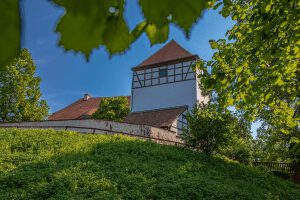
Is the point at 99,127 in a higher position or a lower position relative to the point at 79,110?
lower

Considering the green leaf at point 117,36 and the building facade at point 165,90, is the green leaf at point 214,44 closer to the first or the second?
the green leaf at point 117,36

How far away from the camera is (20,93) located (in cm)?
2967

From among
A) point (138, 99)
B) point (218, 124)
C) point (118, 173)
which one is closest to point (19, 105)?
point (138, 99)

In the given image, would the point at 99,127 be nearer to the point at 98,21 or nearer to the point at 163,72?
the point at 163,72

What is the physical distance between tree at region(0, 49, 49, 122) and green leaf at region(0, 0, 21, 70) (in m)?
29.9

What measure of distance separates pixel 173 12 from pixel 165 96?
95.1 feet

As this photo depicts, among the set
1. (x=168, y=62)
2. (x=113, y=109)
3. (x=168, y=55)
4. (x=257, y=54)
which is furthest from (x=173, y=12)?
(x=113, y=109)

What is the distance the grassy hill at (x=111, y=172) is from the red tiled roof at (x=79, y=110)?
21445 mm

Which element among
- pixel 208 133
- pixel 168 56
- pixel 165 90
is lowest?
pixel 208 133

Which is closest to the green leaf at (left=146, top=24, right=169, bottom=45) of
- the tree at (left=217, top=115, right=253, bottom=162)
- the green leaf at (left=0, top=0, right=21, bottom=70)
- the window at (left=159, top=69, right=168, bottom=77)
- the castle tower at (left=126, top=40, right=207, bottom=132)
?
the green leaf at (left=0, top=0, right=21, bottom=70)

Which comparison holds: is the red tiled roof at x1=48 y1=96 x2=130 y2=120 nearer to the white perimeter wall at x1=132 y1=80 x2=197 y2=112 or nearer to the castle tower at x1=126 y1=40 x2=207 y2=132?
the castle tower at x1=126 y1=40 x2=207 y2=132

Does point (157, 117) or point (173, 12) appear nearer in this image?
point (173, 12)

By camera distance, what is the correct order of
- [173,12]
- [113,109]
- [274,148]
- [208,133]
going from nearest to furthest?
[173,12] → [208,133] → [274,148] → [113,109]

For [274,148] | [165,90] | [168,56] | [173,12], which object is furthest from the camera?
[168,56]
